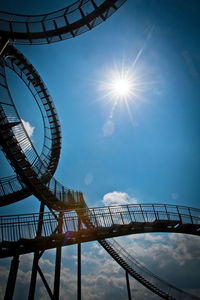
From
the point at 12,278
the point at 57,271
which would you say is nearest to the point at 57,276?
the point at 57,271

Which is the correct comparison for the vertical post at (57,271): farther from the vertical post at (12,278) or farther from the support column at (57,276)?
the vertical post at (12,278)

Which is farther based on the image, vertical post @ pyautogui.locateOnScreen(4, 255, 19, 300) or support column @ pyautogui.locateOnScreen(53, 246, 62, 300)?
support column @ pyautogui.locateOnScreen(53, 246, 62, 300)

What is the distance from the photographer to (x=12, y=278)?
6.61 m

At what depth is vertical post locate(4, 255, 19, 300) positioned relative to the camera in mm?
6365

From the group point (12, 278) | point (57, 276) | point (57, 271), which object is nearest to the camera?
point (12, 278)

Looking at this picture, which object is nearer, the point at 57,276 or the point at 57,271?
the point at 57,276

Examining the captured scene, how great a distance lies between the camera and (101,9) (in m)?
10.3

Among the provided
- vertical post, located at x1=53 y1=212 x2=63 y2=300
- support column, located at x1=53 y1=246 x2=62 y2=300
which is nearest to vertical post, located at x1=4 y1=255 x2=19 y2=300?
vertical post, located at x1=53 y1=212 x2=63 y2=300

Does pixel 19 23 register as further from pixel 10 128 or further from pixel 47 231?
pixel 47 231

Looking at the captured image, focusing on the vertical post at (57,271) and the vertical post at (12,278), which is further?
the vertical post at (57,271)

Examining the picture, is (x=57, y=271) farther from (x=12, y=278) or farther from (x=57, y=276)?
(x=12, y=278)

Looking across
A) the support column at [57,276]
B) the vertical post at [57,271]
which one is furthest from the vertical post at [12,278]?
the support column at [57,276]

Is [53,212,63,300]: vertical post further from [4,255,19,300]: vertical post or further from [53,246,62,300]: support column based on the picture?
[4,255,19,300]: vertical post

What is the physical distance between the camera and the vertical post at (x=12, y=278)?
6365 millimetres
